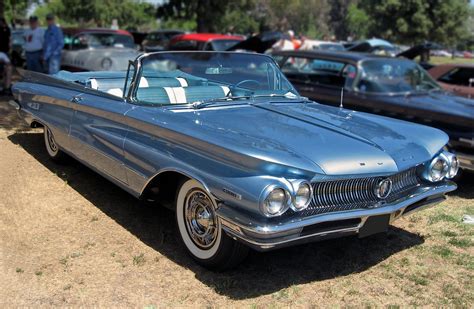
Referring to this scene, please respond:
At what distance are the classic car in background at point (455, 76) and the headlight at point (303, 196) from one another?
21.4 feet

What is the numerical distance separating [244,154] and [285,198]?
36 cm

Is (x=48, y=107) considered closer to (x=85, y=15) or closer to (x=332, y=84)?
(x=332, y=84)

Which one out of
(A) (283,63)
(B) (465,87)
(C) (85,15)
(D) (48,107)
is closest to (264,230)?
(D) (48,107)

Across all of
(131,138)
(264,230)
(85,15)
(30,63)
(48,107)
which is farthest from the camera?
(85,15)

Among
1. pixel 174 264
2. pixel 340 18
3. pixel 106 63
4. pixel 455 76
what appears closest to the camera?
pixel 174 264

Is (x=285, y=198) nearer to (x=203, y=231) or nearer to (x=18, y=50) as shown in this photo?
(x=203, y=231)

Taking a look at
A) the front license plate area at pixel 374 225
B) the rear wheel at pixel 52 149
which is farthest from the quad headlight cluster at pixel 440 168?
the rear wheel at pixel 52 149

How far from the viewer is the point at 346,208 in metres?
3.31

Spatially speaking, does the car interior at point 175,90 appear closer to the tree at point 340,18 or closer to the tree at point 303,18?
the tree at point 303,18

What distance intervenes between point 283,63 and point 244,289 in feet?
16.9

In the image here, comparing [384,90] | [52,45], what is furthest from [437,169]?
[52,45]

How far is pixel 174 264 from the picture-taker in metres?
3.75

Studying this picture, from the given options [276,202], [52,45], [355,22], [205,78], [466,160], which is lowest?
[355,22]

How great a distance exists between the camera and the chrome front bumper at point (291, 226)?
9.91 ft
